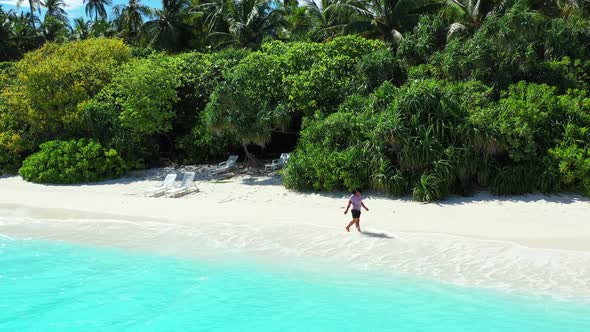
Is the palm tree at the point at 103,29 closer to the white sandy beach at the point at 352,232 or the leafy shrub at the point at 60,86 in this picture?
the leafy shrub at the point at 60,86

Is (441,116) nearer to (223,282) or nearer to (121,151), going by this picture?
(223,282)

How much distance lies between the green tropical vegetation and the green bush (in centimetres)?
6

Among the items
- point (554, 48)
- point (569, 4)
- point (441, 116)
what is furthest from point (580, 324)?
point (569, 4)

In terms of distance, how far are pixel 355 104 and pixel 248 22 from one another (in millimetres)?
14704

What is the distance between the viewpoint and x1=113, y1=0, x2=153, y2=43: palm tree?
3638 centimetres

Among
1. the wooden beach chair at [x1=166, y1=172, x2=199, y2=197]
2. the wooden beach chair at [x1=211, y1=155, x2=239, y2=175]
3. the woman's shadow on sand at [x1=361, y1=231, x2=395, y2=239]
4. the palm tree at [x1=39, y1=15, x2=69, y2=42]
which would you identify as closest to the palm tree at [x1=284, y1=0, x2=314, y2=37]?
the wooden beach chair at [x1=211, y1=155, x2=239, y2=175]

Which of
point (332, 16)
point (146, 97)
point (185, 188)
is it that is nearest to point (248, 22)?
point (332, 16)

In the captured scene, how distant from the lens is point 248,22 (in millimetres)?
29750

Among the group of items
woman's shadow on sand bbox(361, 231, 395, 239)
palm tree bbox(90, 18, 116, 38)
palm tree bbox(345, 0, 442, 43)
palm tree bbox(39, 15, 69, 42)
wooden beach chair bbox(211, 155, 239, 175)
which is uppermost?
palm tree bbox(39, 15, 69, 42)

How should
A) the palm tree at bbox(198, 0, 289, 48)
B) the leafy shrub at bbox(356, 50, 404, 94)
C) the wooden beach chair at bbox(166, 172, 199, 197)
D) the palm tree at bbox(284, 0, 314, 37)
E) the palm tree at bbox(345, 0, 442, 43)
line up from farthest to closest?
1. the palm tree at bbox(198, 0, 289, 48)
2. the palm tree at bbox(284, 0, 314, 37)
3. the palm tree at bbox(345, 0, 442, 43)
4. the leafy shrub at bbox(356, 50, 404, 94)
5. the wooden beach chair at bbox(166, 172, 199, 197)

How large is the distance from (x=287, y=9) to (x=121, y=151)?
17.0 meters

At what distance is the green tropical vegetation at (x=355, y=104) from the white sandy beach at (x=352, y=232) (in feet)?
3.50

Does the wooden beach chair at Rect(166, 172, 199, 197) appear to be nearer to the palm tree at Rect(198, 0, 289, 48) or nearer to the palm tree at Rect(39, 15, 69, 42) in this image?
the palm tree at Rect(198, 0, 289, 48)

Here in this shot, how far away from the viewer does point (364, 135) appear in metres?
15.7
